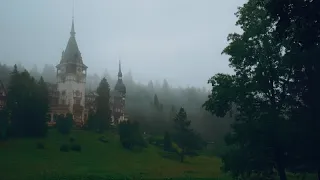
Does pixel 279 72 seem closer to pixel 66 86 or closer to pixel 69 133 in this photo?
pixel 69 133

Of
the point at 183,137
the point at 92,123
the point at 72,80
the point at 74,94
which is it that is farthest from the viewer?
the point at 72,80

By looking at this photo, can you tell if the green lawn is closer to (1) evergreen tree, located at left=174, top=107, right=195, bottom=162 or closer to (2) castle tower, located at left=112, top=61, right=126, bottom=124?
(1) evergreen tree, located at left=174, top=107, right=195, bottom=162

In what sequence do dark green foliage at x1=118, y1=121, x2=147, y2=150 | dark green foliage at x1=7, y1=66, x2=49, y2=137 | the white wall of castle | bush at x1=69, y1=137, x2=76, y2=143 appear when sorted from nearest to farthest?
dark green foliage at x1=7, y1=66, x2=49, y2=137 → bush at x1=69, y1=137, x2=76, y2=143 → dark green foliage at x1=118, y1=121, x2=147, y2=150 → the white wall of castle

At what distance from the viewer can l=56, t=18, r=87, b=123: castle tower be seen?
7200cm

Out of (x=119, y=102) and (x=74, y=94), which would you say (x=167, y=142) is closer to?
(x=119, y=102)

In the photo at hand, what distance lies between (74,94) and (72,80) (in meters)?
3.29

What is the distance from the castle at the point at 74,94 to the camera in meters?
70.4

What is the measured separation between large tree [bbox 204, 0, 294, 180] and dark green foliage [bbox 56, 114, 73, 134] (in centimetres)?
4068

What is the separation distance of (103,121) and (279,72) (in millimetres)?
48086

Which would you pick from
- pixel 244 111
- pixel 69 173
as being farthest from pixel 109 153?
pixel 244 111

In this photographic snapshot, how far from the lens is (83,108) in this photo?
72.0 m

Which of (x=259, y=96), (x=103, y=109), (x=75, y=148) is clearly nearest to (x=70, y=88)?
(x=103, y=109)

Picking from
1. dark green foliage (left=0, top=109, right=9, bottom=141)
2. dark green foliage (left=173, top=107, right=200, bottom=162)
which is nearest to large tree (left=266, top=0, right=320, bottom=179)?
dark green foliage (left=173, top=107, right=200, bottom=162)

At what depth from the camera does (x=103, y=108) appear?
69438mm
